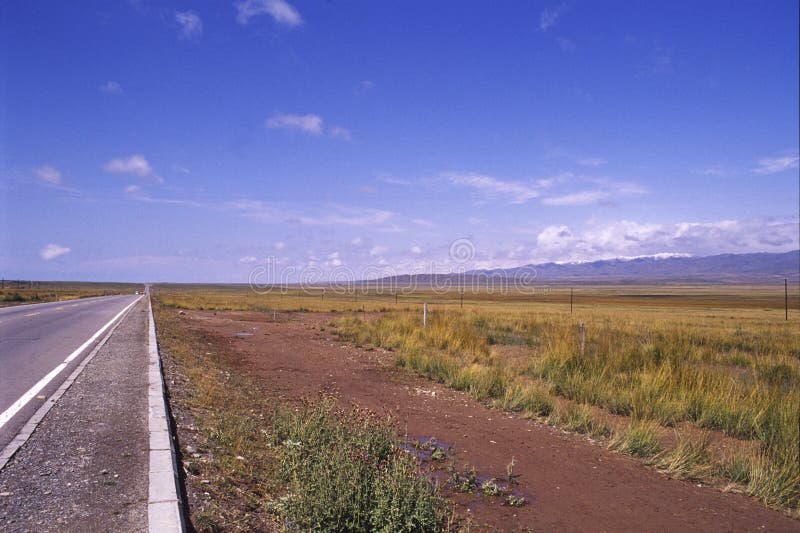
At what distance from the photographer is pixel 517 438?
806 cm

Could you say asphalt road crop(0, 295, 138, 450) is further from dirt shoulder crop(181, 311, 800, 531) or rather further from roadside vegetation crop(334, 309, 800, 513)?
roadside vegetation crop(334, 309, 800, 513)

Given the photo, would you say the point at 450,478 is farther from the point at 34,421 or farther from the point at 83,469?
the point at 34,421

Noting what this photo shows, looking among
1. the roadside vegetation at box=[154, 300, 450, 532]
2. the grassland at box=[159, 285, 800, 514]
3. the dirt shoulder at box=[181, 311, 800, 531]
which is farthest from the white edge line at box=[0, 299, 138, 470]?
the grassland at box=[159, 285, 800, 514]

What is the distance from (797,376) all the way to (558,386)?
5.95 m

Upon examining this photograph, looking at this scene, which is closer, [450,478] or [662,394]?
[450,478]

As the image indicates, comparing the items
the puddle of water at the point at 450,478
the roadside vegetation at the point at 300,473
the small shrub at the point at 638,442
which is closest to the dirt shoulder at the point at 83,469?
the roadside vegetation at the point at 300,473

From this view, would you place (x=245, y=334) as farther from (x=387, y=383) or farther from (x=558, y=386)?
(x=558, y=386)

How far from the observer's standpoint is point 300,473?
5.20 m

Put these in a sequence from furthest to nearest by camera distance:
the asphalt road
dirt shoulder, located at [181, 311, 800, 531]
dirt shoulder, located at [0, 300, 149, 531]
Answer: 1. the asphalt road
2. dirt shoulder, located at [181, 311, 800, 531]
3. dirt shoulder, located at [0, 300, 149, 531]

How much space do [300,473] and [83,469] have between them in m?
1.99

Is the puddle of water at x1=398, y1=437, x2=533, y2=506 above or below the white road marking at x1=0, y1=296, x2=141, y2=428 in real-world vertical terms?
below

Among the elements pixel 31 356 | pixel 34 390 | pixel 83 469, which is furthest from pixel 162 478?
pixel 31 356

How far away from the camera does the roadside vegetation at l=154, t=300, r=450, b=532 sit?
4371mm

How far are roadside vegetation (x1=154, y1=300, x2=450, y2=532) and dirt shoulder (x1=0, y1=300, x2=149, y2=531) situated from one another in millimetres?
487
